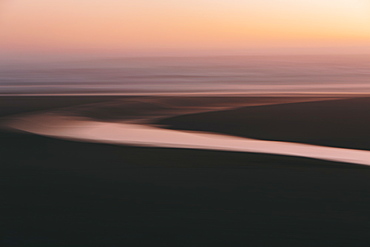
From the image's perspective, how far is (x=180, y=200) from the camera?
11.5ft

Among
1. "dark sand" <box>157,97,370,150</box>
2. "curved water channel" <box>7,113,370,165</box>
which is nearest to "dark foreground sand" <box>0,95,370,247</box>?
"curved water channel" <box>7,113,370,165</box>

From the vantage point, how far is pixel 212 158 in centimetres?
488

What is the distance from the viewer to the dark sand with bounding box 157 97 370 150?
20.1 ft

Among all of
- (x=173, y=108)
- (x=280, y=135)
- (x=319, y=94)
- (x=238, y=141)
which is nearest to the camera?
(x=238, y=141)

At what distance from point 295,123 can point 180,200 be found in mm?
4108

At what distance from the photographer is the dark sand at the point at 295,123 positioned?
6.12 m

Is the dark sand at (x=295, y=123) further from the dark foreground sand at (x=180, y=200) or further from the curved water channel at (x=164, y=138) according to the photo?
the dark foreground sand at (x=180, y=200)

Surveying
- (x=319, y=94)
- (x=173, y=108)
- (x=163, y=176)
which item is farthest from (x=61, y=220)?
(x=319, y=94)

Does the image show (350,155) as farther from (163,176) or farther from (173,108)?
(173,108)

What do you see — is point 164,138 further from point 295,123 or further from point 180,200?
point 180,200

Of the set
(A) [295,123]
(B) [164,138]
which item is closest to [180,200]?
(B) [164,138]

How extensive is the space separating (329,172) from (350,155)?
87 centimetres

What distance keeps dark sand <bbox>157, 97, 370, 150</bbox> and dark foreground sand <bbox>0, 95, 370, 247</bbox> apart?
51.8 inches

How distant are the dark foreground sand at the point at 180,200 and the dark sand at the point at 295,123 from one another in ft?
4.32
